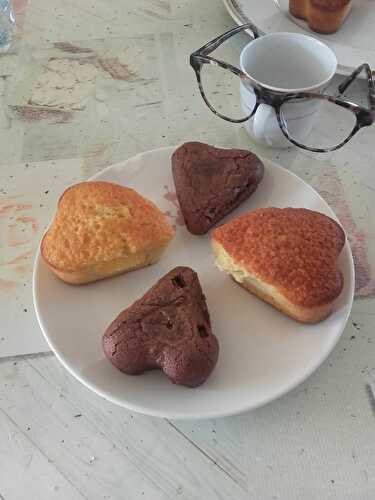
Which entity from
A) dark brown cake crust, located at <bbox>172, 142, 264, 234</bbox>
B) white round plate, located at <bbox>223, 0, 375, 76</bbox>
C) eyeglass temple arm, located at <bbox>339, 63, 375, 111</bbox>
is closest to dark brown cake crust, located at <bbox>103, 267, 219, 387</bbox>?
dark brown cake crust, located at <bbox>172, 142, 264, 234</bbox>

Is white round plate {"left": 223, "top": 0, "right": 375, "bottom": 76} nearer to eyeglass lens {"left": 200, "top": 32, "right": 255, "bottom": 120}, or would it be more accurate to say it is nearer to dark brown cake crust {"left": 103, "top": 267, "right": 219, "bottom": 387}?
eyeglass lens {"left": 200, "top": 32, "right": 255, "bottom": 120}

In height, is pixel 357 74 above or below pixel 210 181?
above

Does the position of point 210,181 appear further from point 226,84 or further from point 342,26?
point 342,26

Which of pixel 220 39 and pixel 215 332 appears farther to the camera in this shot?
pixel 220 39

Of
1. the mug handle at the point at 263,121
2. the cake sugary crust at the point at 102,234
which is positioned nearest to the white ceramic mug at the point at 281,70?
the mug handle at the point at 263,121

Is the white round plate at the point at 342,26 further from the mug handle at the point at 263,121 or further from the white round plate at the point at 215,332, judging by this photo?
the white round plate at the point at 215,332

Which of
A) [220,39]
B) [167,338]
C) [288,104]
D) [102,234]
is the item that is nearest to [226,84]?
[220,39]

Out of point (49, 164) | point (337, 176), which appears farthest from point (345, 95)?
point (49, 164)

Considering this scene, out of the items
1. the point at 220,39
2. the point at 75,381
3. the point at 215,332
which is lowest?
the point at 75,381
